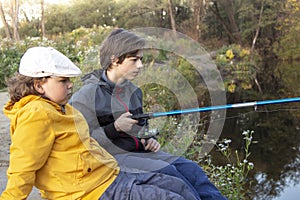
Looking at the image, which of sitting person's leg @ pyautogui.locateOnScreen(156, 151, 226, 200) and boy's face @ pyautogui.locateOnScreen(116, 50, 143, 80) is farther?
boy's face @ pyautogui.locateOnScreen(116, 50, 143, 80)

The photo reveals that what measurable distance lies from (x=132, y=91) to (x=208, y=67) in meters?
3.64

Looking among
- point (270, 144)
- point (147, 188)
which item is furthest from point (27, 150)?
point (270, 144)

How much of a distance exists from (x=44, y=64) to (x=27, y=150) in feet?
1.28

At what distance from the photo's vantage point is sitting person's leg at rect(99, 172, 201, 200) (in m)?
1.68

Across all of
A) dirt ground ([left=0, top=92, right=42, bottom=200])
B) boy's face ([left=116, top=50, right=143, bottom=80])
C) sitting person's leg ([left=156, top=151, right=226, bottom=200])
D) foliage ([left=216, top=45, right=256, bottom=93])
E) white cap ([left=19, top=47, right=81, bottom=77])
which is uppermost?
white cap ([left=19, top=47, right=81, bottom=77])

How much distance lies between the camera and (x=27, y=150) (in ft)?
5.08

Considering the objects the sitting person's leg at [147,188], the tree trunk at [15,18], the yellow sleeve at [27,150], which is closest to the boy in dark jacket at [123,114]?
the sitting person's leg at [147,188]

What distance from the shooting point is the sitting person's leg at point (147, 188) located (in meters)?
1.68

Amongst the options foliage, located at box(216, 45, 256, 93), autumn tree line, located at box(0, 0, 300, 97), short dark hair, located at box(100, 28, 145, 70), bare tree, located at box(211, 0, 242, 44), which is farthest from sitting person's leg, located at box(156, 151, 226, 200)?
bare tree, located at box(211, 0, 242, 44)

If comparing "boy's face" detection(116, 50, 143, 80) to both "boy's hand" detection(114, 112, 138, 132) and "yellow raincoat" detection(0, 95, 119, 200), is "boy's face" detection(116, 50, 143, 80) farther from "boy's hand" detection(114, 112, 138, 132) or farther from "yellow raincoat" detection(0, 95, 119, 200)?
"yellow raincoat" detection(0, 95, 119, 200)

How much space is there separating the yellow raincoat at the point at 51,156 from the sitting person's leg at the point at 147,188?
5 centimetres

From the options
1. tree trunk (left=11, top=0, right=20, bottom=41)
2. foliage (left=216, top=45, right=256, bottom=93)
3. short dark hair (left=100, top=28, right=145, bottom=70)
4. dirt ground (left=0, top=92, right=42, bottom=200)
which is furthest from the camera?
tree trunk (left=11, top=0, right=20, bottom=41)

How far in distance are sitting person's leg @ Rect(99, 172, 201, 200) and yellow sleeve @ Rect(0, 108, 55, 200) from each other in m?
0.33

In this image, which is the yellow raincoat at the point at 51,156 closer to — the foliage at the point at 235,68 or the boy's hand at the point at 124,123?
the boy's hand at the point at 124,123
